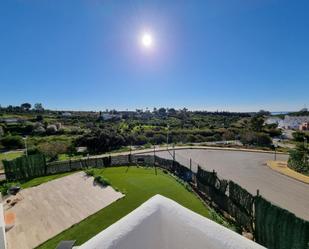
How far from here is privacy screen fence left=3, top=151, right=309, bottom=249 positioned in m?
7.09

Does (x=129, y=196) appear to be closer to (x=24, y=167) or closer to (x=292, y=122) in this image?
(x=24, y=167)

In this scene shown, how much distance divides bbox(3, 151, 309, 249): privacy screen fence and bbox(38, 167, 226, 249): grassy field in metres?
1.15

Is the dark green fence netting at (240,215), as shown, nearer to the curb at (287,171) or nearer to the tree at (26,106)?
A: the curb at (287,171)

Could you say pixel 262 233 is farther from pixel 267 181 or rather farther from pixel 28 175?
pixel 28 175

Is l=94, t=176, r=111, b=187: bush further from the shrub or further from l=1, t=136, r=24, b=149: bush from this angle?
the shrub

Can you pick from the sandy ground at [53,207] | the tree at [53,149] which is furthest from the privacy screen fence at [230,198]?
the tree at [53,149]

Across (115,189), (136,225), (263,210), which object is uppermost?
(136,225)

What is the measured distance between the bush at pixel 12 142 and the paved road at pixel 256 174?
22.3m

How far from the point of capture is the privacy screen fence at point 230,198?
709 cm

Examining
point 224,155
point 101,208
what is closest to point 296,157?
point 224,155

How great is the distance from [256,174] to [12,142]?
34694 millimetres

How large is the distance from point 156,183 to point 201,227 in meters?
13.2

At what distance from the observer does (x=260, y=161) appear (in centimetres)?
2744

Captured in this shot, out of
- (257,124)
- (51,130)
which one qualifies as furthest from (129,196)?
(257,124)
